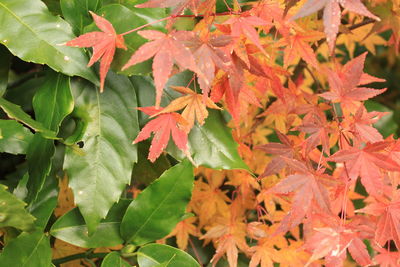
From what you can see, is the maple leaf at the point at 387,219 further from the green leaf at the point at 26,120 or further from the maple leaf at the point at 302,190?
the green leaf at the point at 26,120

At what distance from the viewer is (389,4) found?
1072 millimetres

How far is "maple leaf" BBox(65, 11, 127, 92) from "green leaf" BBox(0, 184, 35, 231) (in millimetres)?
229

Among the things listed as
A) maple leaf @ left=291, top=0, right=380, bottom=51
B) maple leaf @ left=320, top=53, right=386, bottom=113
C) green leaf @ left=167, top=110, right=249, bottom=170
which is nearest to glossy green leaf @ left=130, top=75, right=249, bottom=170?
green leaf @ left=167, top=110, right=249, bottom=170

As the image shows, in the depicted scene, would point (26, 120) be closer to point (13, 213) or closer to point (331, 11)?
point (13, 213)

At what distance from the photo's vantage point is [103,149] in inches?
35.5

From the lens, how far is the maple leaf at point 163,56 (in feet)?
2.27

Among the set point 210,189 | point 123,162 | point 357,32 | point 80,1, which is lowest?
point 210,189

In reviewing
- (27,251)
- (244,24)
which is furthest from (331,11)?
(27,251)

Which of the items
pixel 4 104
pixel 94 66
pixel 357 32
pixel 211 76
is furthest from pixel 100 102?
pixel 357 32

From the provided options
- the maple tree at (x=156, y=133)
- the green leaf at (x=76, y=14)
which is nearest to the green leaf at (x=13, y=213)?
the maple tree at (x=156, y=133)

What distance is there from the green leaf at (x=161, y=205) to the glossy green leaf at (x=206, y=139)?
1.8 inches

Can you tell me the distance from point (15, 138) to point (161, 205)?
0.30 meters

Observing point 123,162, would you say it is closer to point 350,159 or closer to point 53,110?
point 53,110

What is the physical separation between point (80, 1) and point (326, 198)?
0.59 metres
